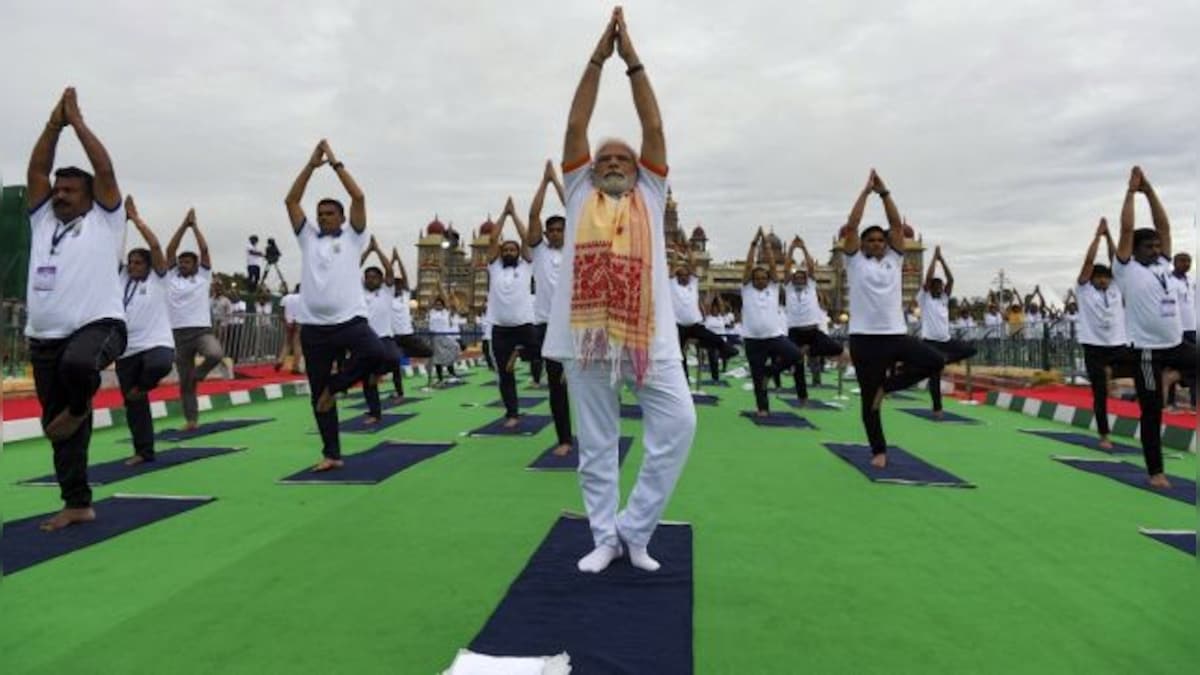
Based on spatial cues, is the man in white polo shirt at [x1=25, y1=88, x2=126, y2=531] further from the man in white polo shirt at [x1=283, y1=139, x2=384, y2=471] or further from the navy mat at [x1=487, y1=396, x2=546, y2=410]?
the navy mat at [x1=487, y1=396, x2=546, y2=410]

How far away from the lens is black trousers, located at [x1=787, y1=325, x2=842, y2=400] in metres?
11.1

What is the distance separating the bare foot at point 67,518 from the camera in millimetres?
4055

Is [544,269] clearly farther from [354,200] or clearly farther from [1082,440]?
[1082,440]

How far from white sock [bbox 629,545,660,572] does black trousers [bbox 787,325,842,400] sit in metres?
8.09

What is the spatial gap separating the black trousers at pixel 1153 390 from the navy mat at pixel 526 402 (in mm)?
7292

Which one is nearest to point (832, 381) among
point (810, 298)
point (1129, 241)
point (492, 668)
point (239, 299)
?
point (810, 298)

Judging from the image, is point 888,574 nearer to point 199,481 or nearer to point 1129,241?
point 1129,241

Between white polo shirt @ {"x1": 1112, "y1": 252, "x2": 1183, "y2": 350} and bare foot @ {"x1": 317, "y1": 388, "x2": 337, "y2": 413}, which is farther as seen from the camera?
bare foot @ {"x1": 317, "y1": 388, "x2": 337, "y2": 413}

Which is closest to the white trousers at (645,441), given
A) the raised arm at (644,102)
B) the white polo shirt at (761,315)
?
the raised arm at (644,102)

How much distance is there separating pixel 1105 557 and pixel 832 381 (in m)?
13.5

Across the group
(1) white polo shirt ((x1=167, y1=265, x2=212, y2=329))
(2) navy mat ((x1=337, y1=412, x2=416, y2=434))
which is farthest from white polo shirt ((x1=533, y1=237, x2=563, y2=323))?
(1) white polo shirt ((x1=167, y1=265, x2=212, y2=329))

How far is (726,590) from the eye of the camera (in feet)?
10.0

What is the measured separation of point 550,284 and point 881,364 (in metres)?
3.11

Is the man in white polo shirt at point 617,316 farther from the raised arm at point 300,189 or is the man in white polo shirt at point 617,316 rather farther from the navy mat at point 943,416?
the navy mat at point 943,416
